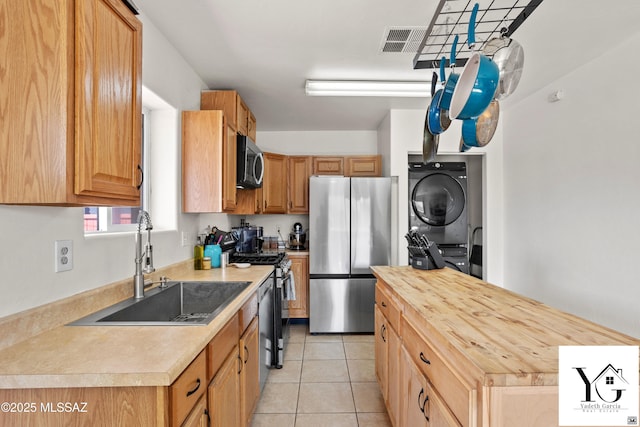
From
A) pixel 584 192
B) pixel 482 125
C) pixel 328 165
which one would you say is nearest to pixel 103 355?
pixel 482 125

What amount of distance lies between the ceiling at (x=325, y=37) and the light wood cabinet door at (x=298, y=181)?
1213 mm

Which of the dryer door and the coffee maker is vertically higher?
the dryer door

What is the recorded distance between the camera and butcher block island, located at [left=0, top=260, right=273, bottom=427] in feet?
2.87

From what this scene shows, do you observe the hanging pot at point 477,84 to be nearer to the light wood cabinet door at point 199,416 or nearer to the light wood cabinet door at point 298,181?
the light wood cabinet door at point 199,416

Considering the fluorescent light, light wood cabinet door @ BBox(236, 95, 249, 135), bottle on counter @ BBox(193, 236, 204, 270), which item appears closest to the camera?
bottle on counter @ BBox(193, 236, 204, 270)

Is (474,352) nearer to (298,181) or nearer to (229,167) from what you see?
(229,167)

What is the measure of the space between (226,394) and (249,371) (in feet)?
1.66

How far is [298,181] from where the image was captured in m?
4.40

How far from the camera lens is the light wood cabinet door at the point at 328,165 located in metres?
4.37

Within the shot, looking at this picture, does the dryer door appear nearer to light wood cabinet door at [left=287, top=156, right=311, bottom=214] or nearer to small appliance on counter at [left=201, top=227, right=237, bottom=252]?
light wood cabinet door at [left=287, top=156, right=311, bottom=214]

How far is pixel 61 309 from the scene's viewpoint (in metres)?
1.28

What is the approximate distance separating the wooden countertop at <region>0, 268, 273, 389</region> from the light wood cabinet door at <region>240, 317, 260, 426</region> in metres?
0.57

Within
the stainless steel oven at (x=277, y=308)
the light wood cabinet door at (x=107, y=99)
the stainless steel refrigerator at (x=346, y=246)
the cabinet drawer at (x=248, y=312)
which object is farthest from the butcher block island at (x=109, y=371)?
the stainless steel refrigerator at (x=346, y=246)

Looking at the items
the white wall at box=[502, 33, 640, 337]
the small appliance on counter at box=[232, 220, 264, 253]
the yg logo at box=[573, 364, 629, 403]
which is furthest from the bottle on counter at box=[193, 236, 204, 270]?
the white wall at box=[502, 33, 640, 337]
